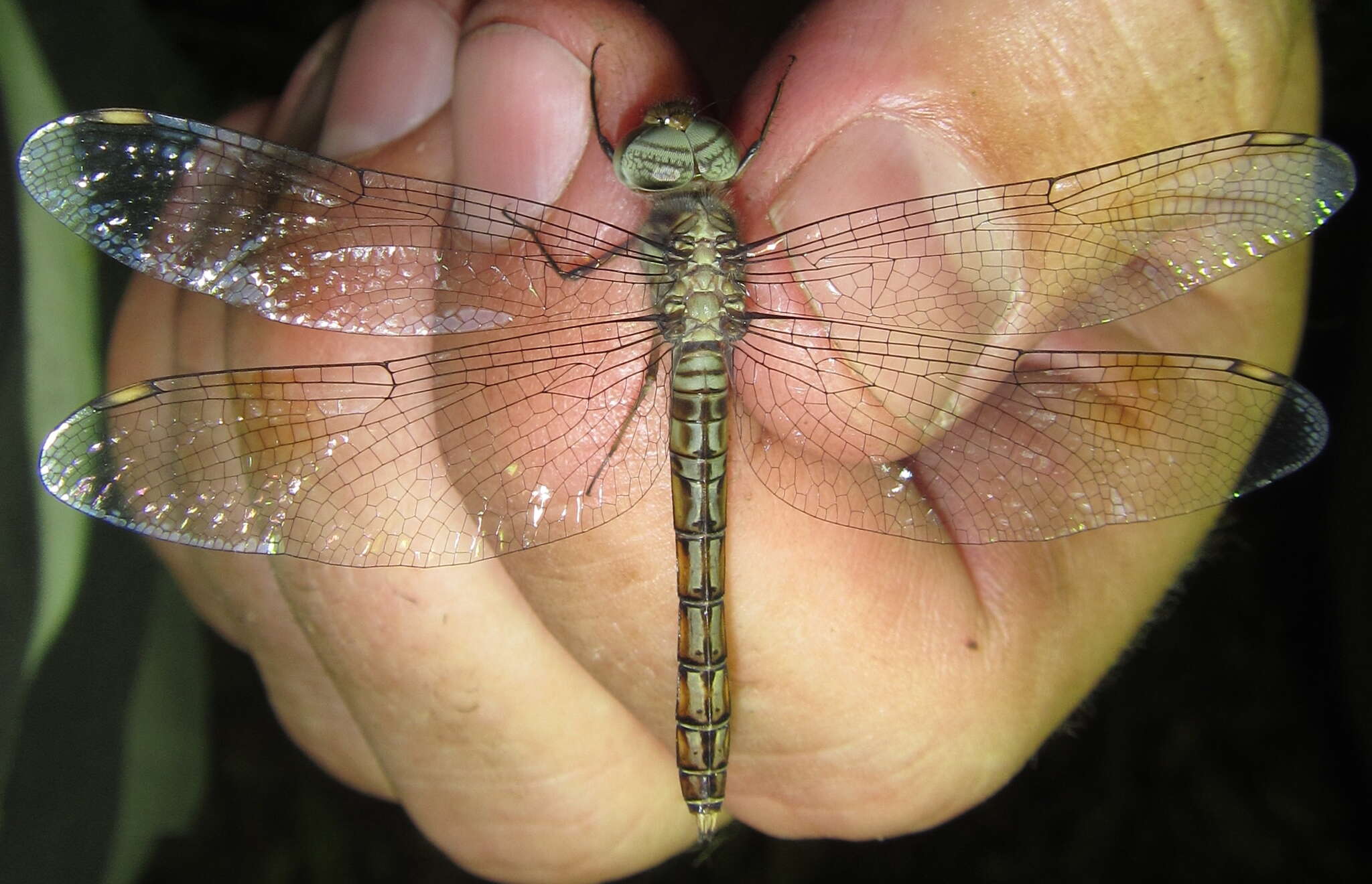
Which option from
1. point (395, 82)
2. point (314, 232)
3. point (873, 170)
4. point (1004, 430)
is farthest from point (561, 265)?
point (1004, 430)

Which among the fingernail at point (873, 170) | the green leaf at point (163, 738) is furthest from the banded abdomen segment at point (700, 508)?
the green leaf at point (163, 738)

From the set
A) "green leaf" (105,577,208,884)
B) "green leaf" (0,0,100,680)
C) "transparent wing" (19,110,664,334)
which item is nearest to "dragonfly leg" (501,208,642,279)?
"transparent wing" (19,110,664,334)

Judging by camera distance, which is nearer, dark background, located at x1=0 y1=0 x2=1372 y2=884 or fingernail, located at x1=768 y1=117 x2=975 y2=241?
fingernail, located at x1=768 y1=117 x2=975 y2=241

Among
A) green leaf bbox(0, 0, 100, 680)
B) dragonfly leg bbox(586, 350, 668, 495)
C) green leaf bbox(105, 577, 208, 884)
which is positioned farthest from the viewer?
green leaf bbox(105, 577, 208, 884)

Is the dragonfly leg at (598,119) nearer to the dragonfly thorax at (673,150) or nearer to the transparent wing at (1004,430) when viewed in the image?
the dragonfly thorax at (673,150)

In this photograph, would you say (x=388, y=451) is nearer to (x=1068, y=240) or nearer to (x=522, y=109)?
(x=522, y=109)

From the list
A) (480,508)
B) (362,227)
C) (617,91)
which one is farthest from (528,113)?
(480,508)

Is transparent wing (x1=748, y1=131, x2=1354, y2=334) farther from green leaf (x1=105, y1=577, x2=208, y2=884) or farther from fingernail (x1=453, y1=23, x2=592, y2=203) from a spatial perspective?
green leaf (x1=105, y1=577, x2=208, y2=884)
